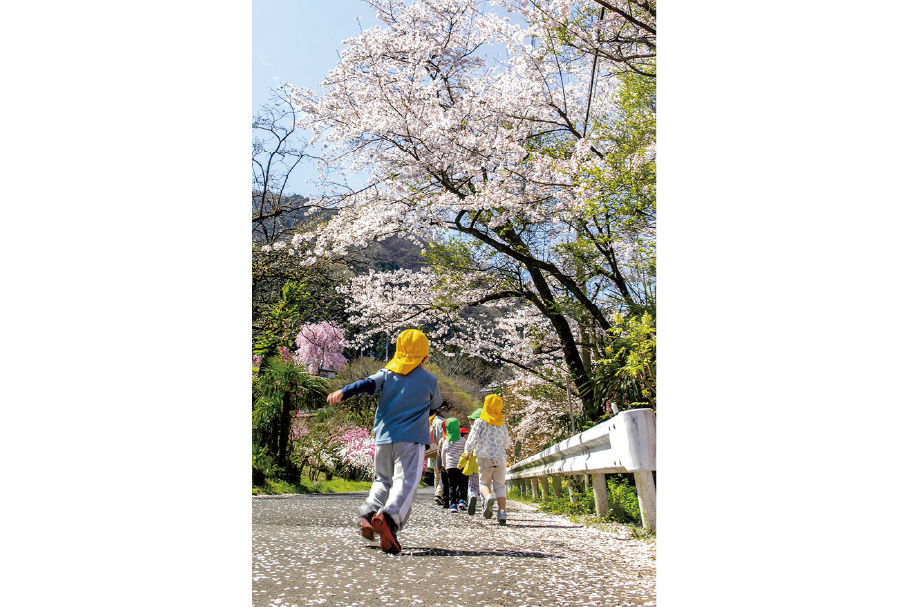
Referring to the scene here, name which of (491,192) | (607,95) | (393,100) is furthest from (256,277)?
(607,95)

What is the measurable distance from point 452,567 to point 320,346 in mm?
2684

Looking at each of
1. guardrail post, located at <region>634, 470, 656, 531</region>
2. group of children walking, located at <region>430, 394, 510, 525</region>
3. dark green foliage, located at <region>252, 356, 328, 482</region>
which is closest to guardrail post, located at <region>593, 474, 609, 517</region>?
group of children walking, located at <region>430, 394, 510, 525</region>

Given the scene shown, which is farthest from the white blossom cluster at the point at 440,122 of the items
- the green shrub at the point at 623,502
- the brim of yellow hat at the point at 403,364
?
the green shrub at the point at 623,502

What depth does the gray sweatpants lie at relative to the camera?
10.0ft

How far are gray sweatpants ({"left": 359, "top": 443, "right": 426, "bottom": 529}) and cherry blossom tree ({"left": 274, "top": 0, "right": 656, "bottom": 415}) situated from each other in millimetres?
1236

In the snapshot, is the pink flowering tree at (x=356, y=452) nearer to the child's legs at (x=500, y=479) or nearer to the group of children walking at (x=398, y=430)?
the child's legs at (x=500, y=479)

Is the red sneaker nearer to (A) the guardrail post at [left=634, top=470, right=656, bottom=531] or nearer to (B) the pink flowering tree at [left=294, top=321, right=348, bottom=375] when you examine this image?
(A) the guardrail post at [left=634, top=470, right=656, bottom=531]

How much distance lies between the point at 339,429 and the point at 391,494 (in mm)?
2980

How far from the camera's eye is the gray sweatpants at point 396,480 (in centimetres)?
306

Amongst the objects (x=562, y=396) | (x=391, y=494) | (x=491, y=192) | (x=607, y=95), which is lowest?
(x=391, y=494)

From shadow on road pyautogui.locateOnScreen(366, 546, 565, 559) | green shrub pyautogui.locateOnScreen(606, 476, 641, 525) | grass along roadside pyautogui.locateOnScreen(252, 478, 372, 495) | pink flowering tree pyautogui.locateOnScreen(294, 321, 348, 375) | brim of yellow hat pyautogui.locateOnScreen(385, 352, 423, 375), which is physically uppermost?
pink flowering tree pyautogui.locateOnScreen(294, 321, 348, 375)

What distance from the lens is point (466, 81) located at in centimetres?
546

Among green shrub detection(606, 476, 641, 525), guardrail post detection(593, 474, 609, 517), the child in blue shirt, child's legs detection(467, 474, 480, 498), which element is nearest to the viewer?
the child in blue shirt

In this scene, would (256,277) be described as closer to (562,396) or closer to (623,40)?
(562,396)
